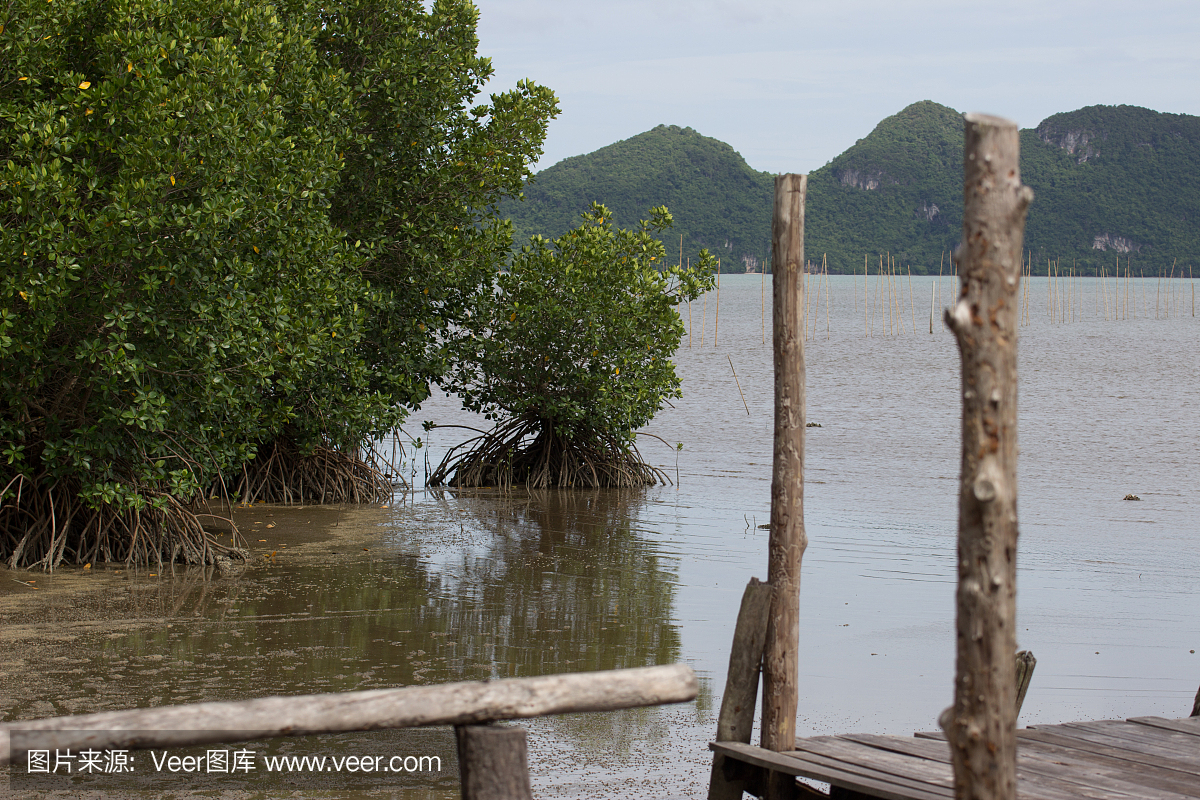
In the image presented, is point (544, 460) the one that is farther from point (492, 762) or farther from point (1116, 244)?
point (1116, 244)

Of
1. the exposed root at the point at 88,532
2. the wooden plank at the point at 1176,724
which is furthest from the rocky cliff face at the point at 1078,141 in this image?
the wooden plank at the point at 1176,724

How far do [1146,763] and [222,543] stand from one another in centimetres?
737

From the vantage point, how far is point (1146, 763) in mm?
4242

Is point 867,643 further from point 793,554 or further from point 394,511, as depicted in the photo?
point 394,511

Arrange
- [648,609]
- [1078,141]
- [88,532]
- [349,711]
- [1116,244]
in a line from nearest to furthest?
[349,711]
[648,609]
[88,532]
[1116,244]
[1078,141]

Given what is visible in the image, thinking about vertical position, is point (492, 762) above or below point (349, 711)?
below

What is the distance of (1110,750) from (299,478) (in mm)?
9051

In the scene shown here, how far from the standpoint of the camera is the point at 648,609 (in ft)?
26.3

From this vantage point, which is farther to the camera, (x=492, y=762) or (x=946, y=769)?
(x=946, y=769)

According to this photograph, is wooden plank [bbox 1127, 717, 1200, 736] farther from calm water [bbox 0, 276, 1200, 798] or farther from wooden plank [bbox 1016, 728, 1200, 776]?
calm water [bbox 0, 276, 1200, 798]

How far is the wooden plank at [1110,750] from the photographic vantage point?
4.21 metres

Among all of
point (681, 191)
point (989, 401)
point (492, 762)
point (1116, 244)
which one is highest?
point (681, 191)

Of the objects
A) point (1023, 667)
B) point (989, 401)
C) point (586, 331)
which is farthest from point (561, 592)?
point (989, 401)

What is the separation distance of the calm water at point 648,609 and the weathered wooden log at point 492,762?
1.87 metres
